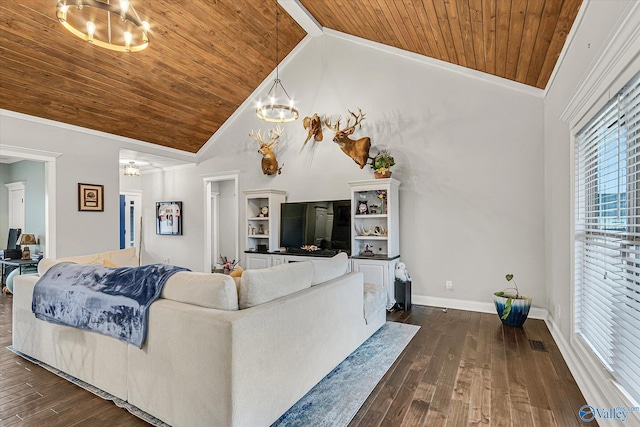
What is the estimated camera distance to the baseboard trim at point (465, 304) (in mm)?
4121

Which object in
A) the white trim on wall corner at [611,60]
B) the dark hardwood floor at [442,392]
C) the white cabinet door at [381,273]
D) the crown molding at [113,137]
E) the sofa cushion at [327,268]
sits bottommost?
the dark hardwood floor at [442,392]

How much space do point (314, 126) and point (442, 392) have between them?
4.37 metres

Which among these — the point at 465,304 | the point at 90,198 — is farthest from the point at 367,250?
the point at 90,198

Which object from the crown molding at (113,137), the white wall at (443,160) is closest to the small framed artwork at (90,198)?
the crown molding at (113,137)

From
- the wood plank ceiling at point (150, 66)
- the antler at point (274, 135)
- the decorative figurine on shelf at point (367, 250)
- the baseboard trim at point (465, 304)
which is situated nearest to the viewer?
the wood plank ceiling at point (150, 66)

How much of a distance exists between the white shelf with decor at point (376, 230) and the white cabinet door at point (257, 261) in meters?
1.66

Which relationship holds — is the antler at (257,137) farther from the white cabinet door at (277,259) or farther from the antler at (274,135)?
the white cabinet door at (277,259)

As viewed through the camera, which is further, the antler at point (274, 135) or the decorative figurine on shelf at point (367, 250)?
the antler at point (274, 135)

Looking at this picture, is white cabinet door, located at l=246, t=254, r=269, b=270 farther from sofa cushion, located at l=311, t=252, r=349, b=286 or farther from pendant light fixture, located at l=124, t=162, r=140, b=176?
pendant light fixture, located at l=124, t=162, r=140, b=176

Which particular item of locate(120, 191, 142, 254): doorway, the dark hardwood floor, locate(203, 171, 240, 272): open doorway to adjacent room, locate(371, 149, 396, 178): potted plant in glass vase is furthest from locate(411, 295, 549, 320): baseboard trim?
locate(120, 191, 142, 254): doorway

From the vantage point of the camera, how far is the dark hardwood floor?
2080 millimetres

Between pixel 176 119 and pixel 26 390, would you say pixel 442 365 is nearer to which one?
pixel 26 390

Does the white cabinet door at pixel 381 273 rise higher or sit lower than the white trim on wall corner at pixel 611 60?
lower

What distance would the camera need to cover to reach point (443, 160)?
471 centimetres
